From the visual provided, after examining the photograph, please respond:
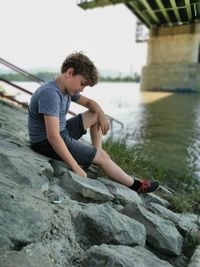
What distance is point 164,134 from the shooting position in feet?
32.5

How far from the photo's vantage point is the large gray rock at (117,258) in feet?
6.59

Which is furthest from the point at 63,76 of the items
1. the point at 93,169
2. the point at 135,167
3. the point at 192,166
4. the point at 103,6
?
the point at 103,6

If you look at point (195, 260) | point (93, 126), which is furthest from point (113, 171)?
point (195, 260)

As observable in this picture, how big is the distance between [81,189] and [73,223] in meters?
0.48

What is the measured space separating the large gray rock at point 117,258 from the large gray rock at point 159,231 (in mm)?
319

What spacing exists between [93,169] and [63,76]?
96 centimetres

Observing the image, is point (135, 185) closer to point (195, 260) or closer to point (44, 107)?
point (44, 107)

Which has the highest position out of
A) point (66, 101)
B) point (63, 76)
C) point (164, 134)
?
point (63, 76)

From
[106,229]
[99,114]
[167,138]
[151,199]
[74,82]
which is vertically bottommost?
[167,138]

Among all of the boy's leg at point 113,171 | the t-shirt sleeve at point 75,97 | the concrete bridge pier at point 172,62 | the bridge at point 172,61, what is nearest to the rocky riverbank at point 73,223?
the boy's leg at point 113,171

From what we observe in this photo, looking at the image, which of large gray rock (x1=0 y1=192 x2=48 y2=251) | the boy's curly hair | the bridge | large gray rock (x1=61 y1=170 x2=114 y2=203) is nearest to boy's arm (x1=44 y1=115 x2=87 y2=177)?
large gray rock (x1=61 y1=170 x2=114 y2=203)

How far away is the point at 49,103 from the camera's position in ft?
10.4

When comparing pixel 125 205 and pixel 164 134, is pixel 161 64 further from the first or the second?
pixel 125 205

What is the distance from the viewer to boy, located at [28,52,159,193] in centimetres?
317
